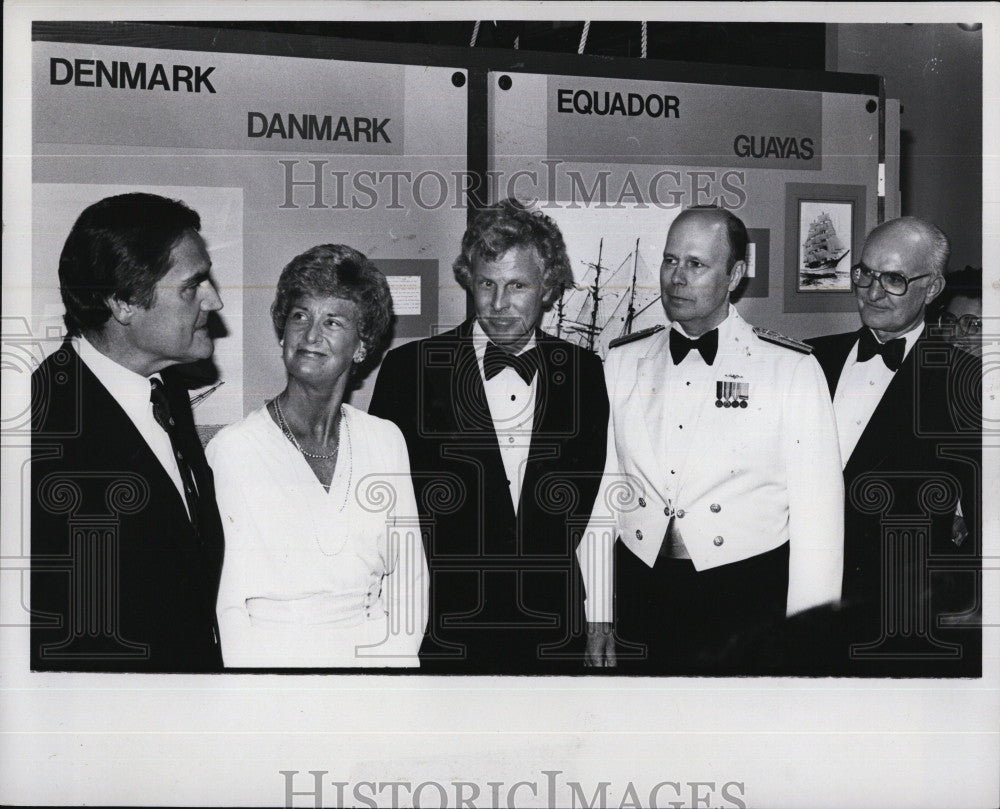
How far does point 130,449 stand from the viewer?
328 centimetres

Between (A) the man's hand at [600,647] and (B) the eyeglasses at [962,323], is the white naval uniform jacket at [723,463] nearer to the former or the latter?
(A) the man's hand at [600,647]

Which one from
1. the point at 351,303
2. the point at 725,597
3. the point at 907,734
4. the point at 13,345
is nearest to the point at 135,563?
the point at 13,345

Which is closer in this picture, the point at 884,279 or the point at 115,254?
the point at 115,254

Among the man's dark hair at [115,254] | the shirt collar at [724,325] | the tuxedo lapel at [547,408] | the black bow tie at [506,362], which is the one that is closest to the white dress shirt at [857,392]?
the shirt collar at [724,325]

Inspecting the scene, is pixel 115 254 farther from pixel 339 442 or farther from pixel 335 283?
pixel 339 442

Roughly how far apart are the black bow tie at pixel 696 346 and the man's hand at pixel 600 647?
0.76 metres

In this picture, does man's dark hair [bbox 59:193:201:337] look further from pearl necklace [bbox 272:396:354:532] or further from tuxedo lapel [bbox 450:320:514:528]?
tuxedo lapel [bbox 450:320:514:528]

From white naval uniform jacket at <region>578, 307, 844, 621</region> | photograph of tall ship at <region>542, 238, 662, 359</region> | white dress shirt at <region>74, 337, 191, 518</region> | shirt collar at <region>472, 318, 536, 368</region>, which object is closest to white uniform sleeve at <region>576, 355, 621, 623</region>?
white naval uniform jacket at <region>578, 307, 844, 621</region>

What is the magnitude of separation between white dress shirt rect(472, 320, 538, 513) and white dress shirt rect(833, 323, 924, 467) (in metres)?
0.86

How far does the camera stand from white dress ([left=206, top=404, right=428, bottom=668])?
3.30 meters

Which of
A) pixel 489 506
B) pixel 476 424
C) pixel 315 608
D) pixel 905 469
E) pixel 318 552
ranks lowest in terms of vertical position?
→ pixel 315 608

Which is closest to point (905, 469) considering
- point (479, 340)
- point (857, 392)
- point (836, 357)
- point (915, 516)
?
point (915, 516)

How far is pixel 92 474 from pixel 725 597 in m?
1.76

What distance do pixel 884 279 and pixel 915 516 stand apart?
0.67 m
